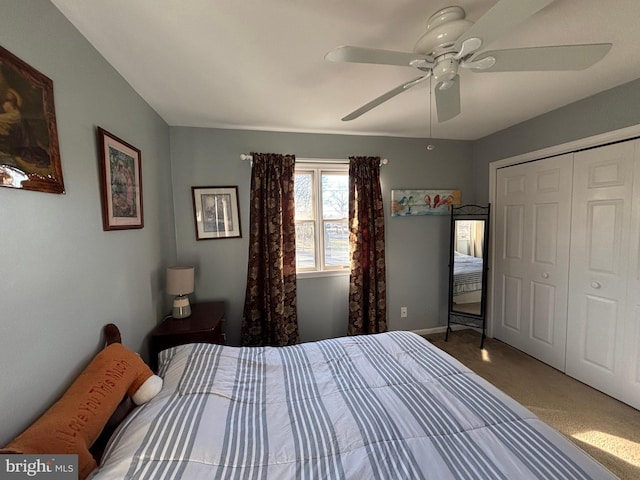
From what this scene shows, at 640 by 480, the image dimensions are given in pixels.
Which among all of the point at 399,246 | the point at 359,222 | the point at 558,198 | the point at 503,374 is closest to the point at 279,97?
the point at 359,222

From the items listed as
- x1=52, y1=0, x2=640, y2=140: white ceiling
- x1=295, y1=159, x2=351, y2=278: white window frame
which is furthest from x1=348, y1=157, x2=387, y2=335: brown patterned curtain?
x1=52, y1=0, x2=640, y2=140: white ceiling

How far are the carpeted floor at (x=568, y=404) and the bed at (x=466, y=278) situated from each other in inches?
21.1

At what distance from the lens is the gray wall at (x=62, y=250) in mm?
930

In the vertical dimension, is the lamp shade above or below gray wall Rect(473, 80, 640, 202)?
below

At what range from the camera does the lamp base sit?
229 centimetres

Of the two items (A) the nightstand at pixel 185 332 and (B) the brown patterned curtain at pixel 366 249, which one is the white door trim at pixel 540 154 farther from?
(A) the nightstand at pixel 185 332

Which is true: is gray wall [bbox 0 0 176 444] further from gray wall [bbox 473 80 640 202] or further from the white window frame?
gray wall [bbox 473 80 640 202]

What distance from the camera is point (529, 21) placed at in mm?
1314

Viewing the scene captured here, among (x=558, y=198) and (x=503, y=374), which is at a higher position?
(x=558, y=198)

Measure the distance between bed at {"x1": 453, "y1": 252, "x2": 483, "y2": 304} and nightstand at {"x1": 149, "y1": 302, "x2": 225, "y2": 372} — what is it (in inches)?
103

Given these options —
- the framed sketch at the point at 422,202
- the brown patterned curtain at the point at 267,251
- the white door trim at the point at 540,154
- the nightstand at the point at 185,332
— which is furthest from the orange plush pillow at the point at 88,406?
the white door trim at the point at 540,154

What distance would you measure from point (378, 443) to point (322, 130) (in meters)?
2.70

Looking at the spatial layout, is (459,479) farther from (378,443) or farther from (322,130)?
(322,130)
